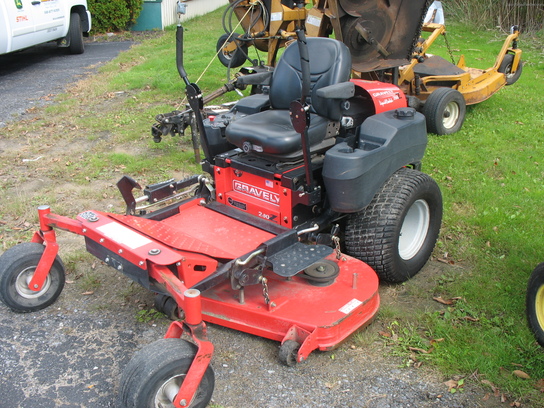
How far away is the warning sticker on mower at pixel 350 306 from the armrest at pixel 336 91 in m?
1.20

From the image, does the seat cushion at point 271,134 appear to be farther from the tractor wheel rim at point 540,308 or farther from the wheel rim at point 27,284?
the tractor wheel rim at point 540,308

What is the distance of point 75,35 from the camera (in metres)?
10.9

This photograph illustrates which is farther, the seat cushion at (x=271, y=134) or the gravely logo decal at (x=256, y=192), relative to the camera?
the gravely logo decal at (x=256, y=192)

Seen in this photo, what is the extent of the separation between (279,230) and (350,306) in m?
0.66

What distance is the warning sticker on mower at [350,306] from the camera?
116 inches

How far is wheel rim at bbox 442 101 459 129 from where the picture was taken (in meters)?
6.39

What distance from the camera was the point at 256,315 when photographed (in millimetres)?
2938

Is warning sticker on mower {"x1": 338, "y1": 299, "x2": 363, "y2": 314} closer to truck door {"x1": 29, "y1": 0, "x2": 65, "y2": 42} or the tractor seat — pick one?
the tractor seat

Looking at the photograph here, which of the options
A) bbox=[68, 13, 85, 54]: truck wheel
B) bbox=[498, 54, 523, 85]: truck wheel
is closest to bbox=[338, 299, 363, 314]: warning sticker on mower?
bbox=[498, 54, 523, 85]: truck wheel

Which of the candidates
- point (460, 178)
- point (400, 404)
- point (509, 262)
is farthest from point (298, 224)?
point (460, 178)

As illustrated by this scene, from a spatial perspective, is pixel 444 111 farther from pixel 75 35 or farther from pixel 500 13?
pixel 500 13

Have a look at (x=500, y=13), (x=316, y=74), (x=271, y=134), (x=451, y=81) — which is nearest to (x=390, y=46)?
(x=451, y=81)

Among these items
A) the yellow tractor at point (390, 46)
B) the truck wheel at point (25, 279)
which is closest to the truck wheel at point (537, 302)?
the yellow tractor at point (390, 46)

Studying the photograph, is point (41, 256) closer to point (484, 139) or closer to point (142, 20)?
point (484, 139)
